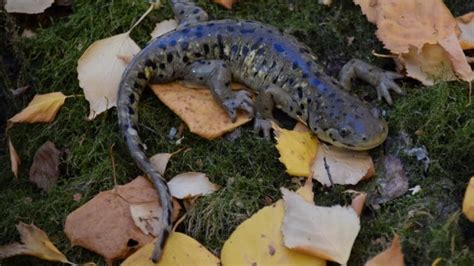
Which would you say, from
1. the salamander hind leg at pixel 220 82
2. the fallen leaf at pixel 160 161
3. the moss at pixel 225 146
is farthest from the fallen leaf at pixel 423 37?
the fallen leaf at pixel 160 161

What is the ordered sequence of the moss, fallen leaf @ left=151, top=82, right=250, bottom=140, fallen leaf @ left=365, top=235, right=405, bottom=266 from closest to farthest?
1. fallen leaf @ left=365, top=235, right=405, bottom=266
2. the moss
3. fallen leaf @ left=151, top=82, right=250, bottom=140

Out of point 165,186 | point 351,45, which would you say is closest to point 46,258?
point 165,186

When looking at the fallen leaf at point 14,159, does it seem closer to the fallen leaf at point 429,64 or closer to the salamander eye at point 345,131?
the salamander eye at point 345,131

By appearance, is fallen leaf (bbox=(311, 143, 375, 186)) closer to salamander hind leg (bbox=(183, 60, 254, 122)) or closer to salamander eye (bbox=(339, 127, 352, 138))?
salamander eye (bbox=(339, 127, 352, 138))

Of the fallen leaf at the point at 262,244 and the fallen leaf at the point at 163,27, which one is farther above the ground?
the fallen leaf at the point at 163,27

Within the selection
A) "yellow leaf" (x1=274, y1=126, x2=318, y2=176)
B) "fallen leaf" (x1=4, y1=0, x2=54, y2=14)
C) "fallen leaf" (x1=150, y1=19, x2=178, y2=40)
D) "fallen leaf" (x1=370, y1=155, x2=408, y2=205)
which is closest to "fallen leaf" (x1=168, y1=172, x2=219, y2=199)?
"yellow leaf" (x1=274, y1=126, x2=318, y2=176)

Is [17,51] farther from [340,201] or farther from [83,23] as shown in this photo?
[340,201]
